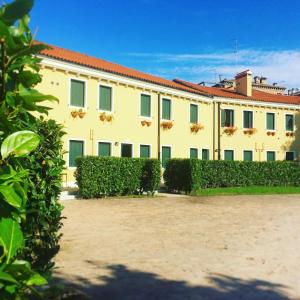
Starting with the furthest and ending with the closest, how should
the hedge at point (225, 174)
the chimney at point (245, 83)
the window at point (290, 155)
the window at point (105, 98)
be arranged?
the window at point (290, 155), the chimney at point (245, 83), the window at point (105, 98), the hedge at point (225, 174)

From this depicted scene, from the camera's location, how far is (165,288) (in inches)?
197

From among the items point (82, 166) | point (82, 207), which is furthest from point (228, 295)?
point (82, 166)

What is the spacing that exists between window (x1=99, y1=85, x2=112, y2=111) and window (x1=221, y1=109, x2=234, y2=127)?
10659 mm

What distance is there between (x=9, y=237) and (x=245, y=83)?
32.7 metres

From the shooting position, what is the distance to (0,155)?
1312mm

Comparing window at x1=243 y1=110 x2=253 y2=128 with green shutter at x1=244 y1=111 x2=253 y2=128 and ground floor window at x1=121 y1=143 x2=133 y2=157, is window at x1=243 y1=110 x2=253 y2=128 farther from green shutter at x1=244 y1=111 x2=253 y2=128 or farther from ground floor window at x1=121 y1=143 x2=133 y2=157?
ground floor window at x1=121 y1=143 x2=133 y2=157

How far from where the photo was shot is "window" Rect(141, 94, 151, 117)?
25.0 meters

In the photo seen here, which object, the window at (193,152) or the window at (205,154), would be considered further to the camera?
the window at (205,154)

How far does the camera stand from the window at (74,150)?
20984 millimetres

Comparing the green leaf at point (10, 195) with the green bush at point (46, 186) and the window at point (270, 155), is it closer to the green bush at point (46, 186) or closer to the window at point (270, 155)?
the green bush at point (46, 186)

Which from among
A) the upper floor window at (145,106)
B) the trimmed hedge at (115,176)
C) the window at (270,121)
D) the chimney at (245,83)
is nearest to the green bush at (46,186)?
the trimmed hedge at (115,176)

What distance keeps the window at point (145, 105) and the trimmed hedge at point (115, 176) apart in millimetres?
7806

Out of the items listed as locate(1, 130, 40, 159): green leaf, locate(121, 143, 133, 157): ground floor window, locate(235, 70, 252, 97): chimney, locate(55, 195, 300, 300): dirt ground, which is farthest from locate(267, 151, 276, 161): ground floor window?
locate(1, 130, 40, 159): green leaf

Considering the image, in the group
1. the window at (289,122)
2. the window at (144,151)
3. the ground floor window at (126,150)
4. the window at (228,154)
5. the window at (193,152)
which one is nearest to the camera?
the ground floor window at (126,150)
